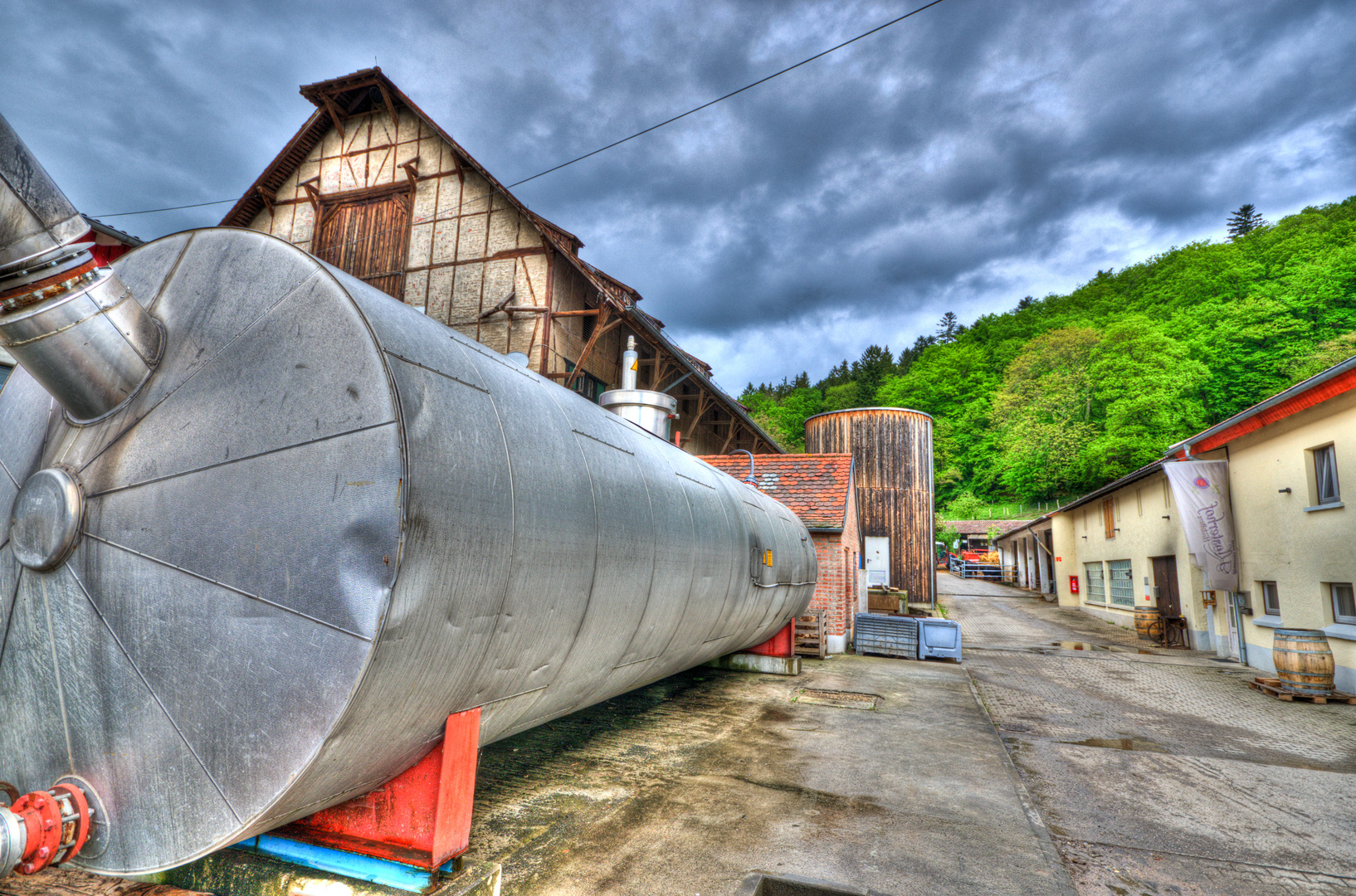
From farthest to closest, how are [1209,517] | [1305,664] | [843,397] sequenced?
[843,397] < [1209,517] < [1305,664]

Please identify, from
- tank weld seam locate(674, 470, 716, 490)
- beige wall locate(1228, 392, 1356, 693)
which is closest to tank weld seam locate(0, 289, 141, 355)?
tank weld seam locate(674, 470, 716, 490)

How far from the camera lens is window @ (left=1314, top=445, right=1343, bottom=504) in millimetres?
9875

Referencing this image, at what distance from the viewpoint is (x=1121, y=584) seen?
20.3 metres

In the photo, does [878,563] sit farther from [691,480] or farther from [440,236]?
[691,480]

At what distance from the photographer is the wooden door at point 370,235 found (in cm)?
1435

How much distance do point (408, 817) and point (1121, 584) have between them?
76.2 ft

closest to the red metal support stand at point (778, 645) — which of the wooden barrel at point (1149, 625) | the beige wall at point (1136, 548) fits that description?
the beige wall at point (1136, 548)

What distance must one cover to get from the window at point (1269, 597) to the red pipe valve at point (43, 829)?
15.6 metres

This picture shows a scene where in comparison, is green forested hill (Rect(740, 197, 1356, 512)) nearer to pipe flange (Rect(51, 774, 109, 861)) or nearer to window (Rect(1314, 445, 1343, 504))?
window (Rect(1314, 445, 1343, 504))

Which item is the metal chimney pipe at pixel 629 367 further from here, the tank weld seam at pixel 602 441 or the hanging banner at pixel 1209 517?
the hanging banner at pixel 1209 517

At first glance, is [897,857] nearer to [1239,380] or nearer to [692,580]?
[692,580]

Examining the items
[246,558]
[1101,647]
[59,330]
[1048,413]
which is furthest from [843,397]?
[59,330]

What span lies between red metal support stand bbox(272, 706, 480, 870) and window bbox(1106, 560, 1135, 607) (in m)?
21.6

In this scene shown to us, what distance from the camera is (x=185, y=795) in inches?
83.4
